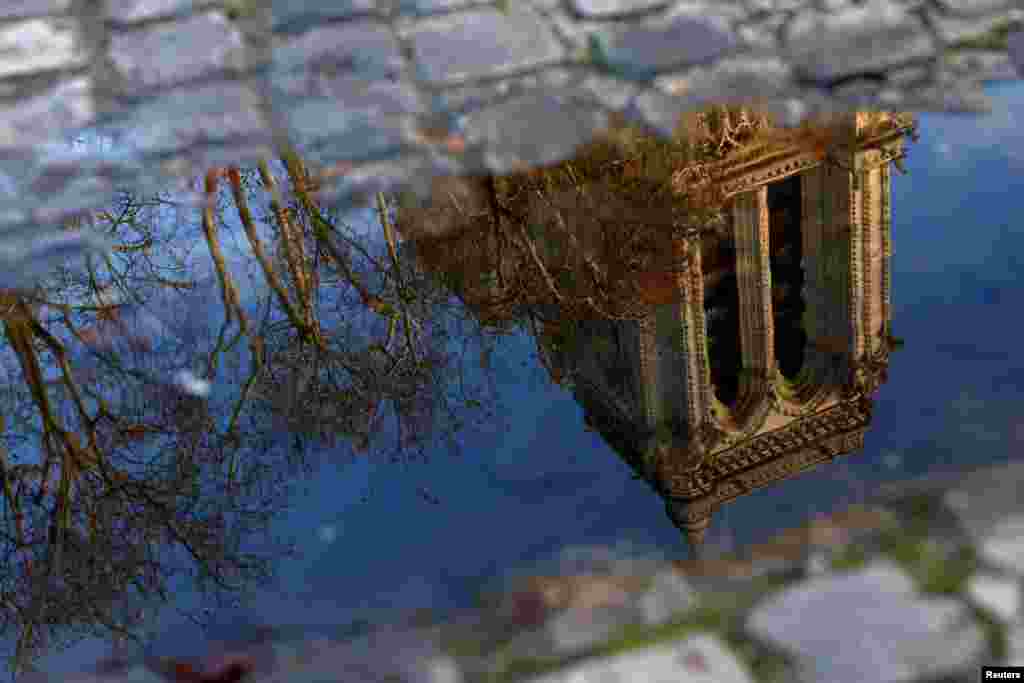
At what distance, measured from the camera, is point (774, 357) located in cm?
397

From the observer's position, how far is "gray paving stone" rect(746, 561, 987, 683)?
8.05ft

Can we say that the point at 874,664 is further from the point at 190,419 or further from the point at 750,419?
the point at 190,419

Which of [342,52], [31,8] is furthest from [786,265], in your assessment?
[31,8]

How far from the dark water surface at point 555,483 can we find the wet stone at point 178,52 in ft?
6.30

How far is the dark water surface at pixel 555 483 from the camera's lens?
3.04 metres

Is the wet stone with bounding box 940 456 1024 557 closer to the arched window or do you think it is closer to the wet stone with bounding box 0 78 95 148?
the arched window

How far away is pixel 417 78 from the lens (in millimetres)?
4879

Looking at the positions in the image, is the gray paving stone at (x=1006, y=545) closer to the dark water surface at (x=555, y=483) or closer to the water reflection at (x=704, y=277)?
the dark water surface at (x=555, y=483)

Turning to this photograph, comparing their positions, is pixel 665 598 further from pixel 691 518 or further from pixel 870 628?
pixel 870 628

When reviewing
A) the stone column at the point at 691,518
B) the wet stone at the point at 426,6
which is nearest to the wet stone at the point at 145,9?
the wet stone at the point at 426,6

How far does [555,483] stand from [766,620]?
0.88 m

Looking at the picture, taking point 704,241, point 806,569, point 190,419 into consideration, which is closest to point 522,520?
point 806,569

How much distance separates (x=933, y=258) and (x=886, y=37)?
1319 mm

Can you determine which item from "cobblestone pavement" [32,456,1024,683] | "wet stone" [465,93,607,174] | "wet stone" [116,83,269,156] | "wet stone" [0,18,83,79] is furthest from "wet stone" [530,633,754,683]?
"wet stone" [0,18,83,79]
